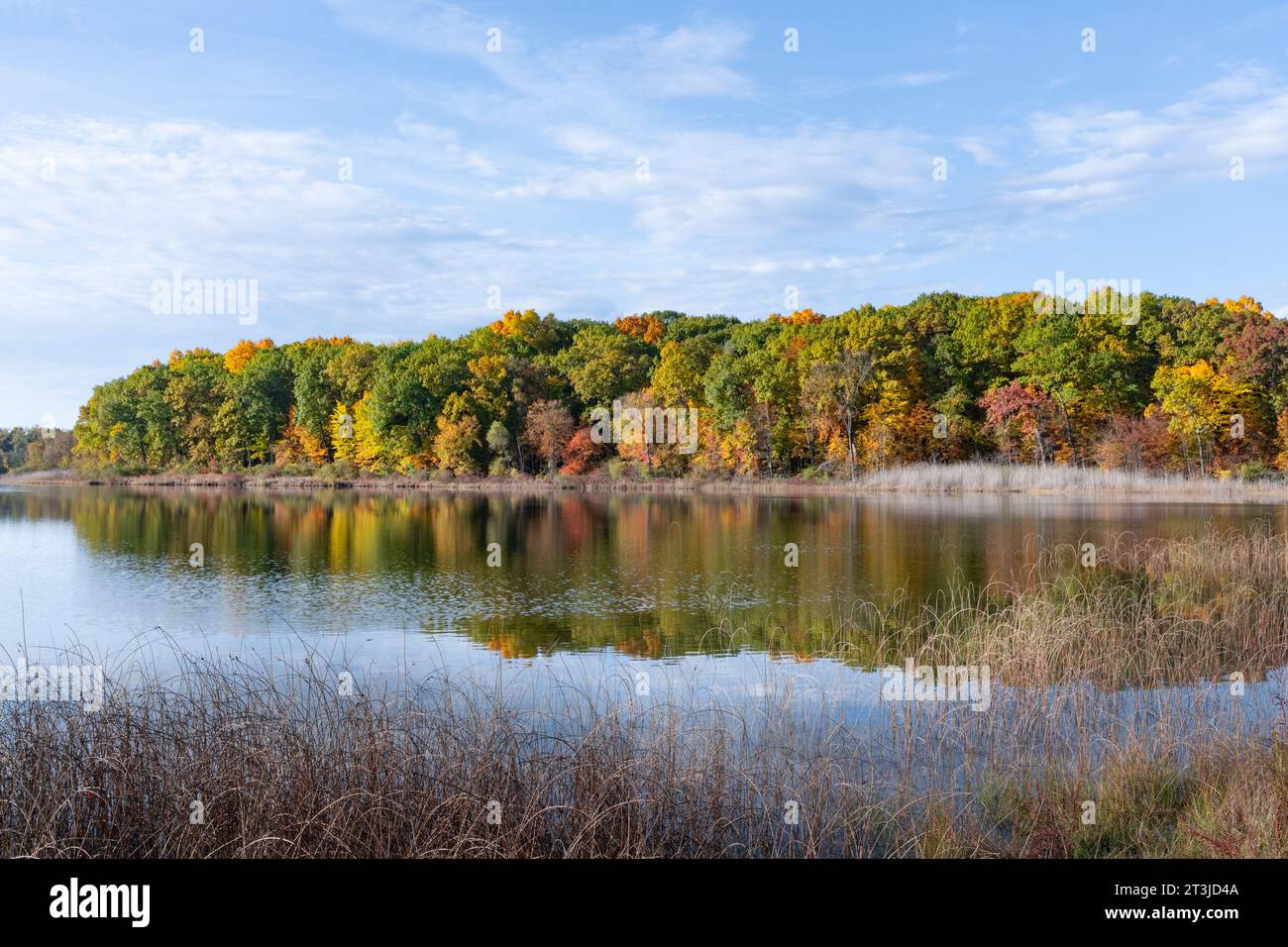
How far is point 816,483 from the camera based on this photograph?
179 feet

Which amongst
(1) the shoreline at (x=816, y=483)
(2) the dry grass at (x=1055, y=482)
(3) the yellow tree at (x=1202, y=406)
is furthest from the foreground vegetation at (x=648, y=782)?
(3) the yellow tree at (x=1202, y=406)

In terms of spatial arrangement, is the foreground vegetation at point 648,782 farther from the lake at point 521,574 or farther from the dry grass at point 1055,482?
the dry grass at point 1055,482

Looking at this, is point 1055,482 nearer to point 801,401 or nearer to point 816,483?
point 816,483

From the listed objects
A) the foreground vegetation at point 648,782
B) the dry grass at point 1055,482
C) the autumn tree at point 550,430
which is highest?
the autumn tree at point 550,430

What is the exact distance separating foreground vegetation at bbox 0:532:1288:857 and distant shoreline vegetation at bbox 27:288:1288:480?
4470cm

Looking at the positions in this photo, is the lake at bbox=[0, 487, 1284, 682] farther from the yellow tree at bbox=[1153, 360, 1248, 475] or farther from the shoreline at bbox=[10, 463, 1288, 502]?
the yellow tree at bbox=[1153, 360, 1248, 475]

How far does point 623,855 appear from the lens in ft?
18.3

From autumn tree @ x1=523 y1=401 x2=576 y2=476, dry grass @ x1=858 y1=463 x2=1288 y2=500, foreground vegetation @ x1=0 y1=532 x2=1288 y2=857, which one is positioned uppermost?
autumn tree @ x1=523 y1=401 x2=576 y2=476

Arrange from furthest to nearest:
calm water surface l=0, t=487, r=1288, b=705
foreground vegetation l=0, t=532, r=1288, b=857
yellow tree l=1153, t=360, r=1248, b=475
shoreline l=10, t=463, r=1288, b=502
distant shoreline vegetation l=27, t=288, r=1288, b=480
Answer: distant shoreline vegetation l=27, t=288, r=1288, b=480 → yellow tree l=1153, t=360, r=1248, b=475 → shoreline l=10, t=463, r=1288, b=502 → calm water surface l=0, t=487, r=1288, b=705 → foreground vegetation l=0, t=532, r=1288, b=857

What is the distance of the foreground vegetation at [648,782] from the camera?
568cm

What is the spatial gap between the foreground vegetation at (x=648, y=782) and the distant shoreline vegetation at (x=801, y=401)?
4470 cm

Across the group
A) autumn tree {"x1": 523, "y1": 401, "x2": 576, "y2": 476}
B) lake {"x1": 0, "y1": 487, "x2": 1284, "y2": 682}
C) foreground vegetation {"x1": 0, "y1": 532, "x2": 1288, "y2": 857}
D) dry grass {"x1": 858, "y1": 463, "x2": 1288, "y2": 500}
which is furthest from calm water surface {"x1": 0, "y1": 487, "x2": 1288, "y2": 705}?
autumn tree {"x1": 523, "y1": 401, "x2": 576, "y2": 476}

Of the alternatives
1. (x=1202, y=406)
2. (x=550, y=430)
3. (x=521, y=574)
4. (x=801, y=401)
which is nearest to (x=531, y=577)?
(x=521, y=574)

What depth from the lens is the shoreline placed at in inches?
1604
